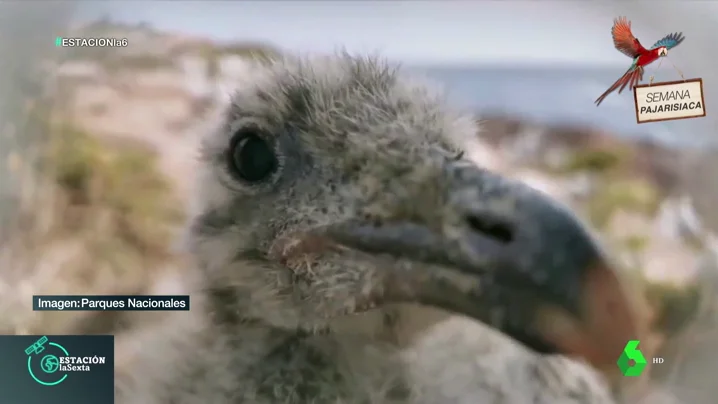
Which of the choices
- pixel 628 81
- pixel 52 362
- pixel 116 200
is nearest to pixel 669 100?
pixel 628 81

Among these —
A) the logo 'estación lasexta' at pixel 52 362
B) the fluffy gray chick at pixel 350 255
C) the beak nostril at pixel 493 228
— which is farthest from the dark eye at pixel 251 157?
the logo 'estación lasexta' at pixel 52 362

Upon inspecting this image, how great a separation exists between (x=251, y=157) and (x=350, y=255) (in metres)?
0.22

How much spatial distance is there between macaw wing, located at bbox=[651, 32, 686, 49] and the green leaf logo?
49 cm

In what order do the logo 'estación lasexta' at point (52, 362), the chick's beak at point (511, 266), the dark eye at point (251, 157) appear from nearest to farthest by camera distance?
1. the chick's beak at point (511, 266)
2. the dark eye at point (251, 157)
3. the logo 'estación lasexta' at point (52, 362)

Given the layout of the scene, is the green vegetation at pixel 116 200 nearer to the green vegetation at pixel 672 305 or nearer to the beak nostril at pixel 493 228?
the beak nostril at pixel 493 228

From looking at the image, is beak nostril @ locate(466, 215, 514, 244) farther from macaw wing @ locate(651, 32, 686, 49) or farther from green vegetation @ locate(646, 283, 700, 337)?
macaw wing @ locate(651, 32, 686, 49)

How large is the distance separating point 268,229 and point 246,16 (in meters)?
0.39

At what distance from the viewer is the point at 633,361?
0.96m

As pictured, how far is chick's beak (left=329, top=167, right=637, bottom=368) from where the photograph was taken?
0.67 meters

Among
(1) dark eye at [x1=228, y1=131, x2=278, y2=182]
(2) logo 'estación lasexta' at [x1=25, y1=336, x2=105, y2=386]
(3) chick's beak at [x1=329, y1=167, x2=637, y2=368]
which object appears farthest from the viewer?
(2) logo 'estación lasexta' at [x1=25, y1=336, x2=105, y2=386]

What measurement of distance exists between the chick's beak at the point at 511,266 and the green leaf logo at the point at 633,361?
0.70 ft

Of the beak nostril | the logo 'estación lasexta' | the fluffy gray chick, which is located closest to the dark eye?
the fluffy gray chick

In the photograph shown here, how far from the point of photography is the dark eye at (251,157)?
85cm

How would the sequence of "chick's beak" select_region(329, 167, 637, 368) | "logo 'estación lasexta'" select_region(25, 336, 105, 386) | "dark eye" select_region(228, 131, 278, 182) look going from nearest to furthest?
1. "chick's beak" select_region(329, 167, 637, 368)
2. "dark eye" select_region(228, 131, 278, 182)
3. "logo 'estación lasexta'" select_region(25, 336, 105, 386)
